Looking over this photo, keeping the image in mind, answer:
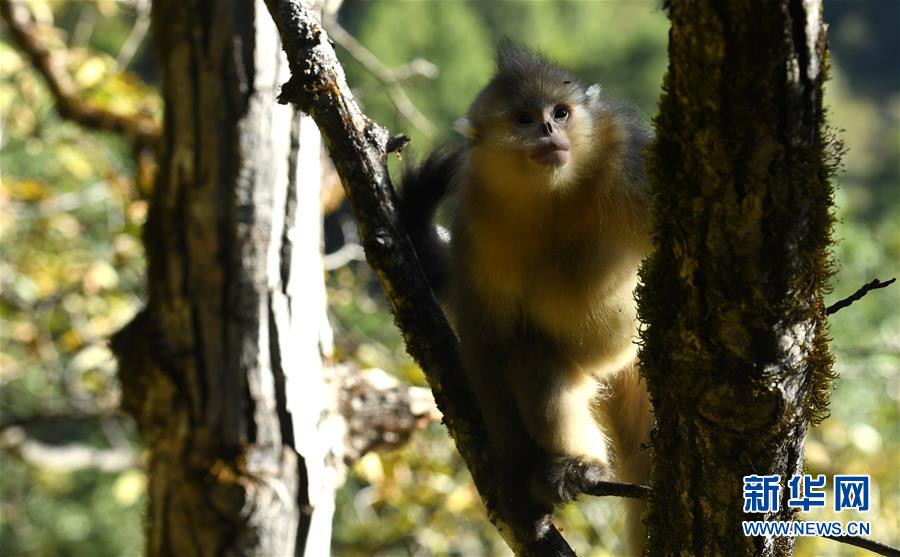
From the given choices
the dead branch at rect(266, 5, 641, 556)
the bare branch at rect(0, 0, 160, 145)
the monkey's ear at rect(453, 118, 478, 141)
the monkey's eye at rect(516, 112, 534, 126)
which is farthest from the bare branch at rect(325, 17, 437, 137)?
the dead branch at rect(266, 5, 641, 556)

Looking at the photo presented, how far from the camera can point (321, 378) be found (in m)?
3.57

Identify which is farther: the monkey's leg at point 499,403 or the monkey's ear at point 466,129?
the monkey's ear at point 466,129

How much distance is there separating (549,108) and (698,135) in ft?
4.54

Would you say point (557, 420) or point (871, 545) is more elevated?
point (557, 420)

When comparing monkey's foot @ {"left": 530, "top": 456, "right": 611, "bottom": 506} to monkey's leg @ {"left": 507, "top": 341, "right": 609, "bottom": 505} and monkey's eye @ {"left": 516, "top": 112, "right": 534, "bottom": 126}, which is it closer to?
monkey's leg @ {"left": 507, "top": 341, "right": 609, "bottom": 505}

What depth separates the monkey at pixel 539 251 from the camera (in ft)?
9.41

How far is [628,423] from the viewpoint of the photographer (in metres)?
3.41

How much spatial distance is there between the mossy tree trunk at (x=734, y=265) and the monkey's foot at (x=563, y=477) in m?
0.87

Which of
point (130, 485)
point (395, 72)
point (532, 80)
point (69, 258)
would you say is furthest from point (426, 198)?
point (69, 258)

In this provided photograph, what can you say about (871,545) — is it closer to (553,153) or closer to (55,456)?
(553,153)

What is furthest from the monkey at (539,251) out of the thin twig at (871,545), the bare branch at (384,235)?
the thin twig at (871,545)

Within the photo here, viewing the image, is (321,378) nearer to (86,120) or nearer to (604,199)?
(604,199)

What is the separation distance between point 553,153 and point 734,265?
4.07 ft

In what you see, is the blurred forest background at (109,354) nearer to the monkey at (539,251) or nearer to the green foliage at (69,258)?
the green foliage at (69,258)
